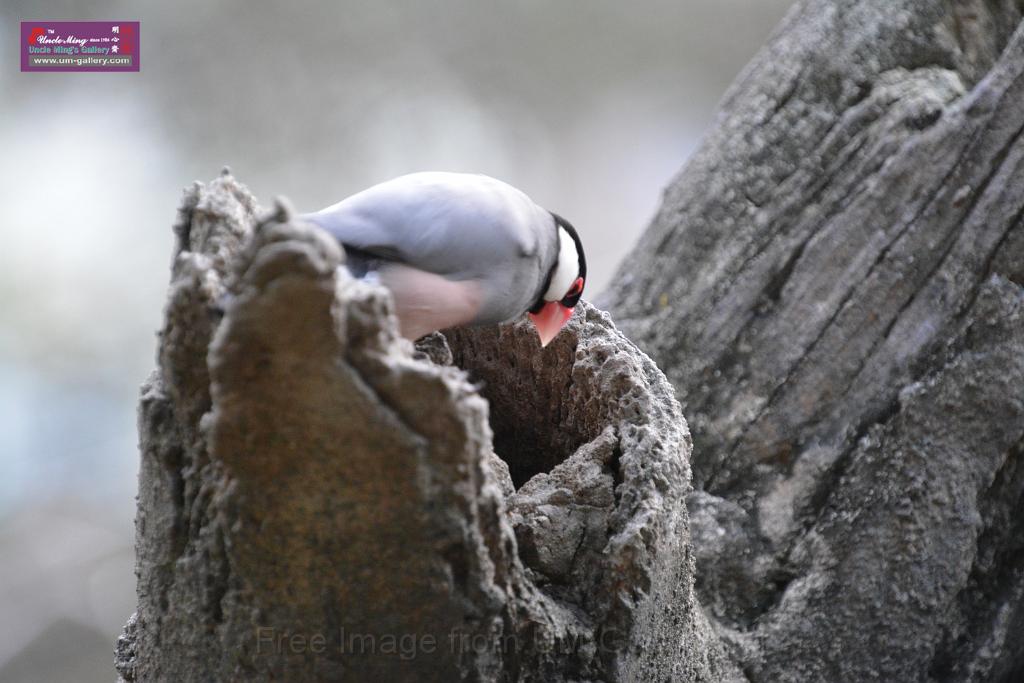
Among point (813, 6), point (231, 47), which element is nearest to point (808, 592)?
point (813, 6)

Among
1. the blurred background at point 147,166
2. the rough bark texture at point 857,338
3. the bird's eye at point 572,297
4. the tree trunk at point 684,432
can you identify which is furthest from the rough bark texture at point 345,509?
the blurred background at point 147,166

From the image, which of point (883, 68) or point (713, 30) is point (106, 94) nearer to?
point (883, 68)

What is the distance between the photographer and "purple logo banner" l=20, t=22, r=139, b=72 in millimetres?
2455

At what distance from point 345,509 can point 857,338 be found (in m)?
1.24

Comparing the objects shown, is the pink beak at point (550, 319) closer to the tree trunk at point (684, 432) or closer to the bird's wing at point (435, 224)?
the tree trunk at point (684, 432)

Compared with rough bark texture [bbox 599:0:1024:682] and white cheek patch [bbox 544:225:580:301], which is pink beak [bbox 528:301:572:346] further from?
rough bark texture [bbox 599:0:1024:682]

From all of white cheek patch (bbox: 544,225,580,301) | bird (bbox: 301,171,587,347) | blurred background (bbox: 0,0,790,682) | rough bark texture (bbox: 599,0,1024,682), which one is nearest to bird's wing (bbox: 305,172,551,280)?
bird (bbox: 301,171,587,347)

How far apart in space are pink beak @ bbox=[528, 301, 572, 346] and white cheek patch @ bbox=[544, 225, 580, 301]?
1cm

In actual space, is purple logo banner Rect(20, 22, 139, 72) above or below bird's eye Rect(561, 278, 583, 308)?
above

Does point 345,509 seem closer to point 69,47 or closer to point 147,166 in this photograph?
point 69,47

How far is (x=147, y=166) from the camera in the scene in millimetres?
2980

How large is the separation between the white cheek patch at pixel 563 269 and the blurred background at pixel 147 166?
168cm

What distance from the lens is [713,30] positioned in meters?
4.22

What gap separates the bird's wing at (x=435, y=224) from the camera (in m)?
1.14
